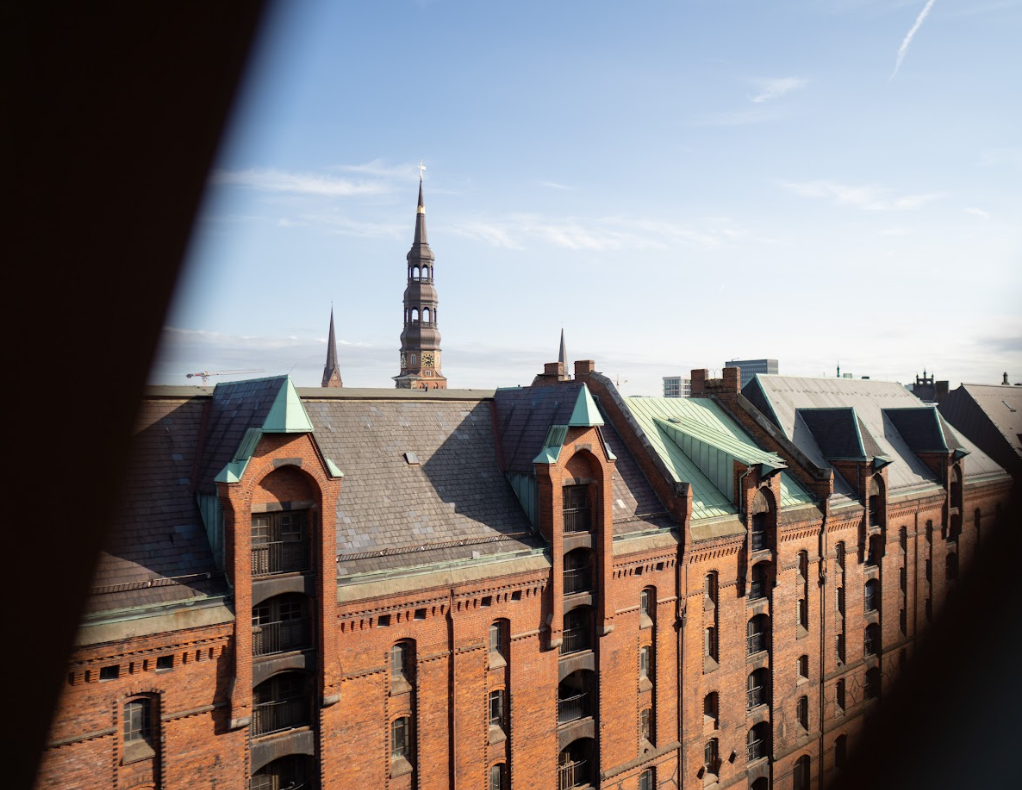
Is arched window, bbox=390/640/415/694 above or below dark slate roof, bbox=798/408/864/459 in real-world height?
below

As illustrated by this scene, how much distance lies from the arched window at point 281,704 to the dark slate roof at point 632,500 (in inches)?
487

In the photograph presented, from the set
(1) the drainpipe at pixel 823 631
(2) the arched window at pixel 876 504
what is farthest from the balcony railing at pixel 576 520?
(2) the arched window at pixel 876 504

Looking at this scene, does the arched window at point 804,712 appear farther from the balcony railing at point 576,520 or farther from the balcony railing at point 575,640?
the balcony railing at point 576,520

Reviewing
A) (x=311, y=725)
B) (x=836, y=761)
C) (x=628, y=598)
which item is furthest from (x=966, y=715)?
(x=836, y=761)

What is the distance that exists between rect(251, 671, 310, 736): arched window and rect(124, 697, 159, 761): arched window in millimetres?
2525

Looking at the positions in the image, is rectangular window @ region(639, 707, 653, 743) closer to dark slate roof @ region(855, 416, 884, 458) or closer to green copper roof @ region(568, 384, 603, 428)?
green copper roof @ region(568, 384, 603, 428)

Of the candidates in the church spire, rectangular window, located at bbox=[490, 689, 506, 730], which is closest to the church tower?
the church spire

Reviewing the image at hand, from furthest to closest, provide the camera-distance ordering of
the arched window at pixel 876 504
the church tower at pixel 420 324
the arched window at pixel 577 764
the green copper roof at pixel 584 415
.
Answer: the church tower at pixel 420 324, the arched window at pixel 876 504, the arched window at pixel 577 764, the green copper roof at pixel 584 415

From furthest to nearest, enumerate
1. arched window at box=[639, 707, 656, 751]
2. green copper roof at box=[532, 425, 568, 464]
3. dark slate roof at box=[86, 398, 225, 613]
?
1. arched window at box=[639, 707, 656, 751]
2. green copper roof at box=[532, 425, 568, 464]
3. dark slate roof at box=[86, 398, 225, 613]

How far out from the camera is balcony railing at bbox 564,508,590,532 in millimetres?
25297

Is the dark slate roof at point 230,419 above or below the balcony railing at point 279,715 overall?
above

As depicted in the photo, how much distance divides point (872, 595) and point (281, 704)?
3420 centimetres

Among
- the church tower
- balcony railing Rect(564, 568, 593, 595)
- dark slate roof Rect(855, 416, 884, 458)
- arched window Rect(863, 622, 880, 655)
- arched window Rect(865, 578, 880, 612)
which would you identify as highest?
the church tower

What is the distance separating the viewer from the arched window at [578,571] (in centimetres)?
2516
